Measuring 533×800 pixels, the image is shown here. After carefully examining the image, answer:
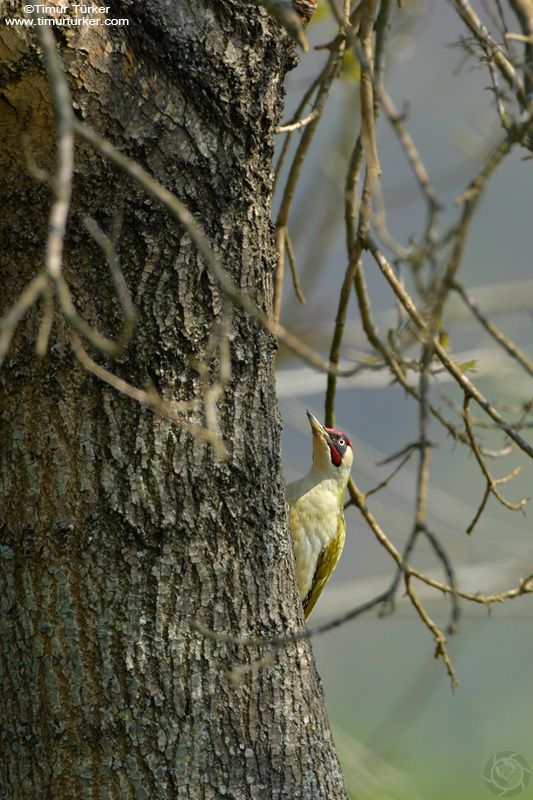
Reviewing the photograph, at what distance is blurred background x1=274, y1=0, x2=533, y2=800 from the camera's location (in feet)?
14.1

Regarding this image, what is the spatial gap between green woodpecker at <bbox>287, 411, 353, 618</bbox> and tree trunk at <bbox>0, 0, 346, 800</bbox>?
7.41ft

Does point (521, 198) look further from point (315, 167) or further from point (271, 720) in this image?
point (271, 720)

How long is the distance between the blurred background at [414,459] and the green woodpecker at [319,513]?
252 mm

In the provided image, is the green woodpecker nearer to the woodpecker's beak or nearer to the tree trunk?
the woodpecker's beak

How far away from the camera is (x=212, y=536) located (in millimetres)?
2131

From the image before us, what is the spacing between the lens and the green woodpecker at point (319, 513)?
4445 millimetres

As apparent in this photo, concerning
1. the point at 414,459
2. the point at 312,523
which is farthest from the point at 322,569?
the point at 414,459

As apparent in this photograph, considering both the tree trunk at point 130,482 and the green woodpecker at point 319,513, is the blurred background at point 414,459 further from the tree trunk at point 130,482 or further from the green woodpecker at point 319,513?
the tree trunk at point 130,482

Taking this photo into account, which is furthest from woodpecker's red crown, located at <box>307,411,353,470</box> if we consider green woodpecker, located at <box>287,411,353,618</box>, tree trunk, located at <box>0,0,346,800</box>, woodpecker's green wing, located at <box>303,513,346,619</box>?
tree trunk, located at <box>0,0,346,800</box>

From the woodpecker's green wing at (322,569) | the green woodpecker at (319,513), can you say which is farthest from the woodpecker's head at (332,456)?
the woodpecker's green wing at (322,569)

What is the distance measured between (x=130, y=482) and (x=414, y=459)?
3842mm

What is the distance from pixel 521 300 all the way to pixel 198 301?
2768 millimetres

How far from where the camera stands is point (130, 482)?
206 centimetres

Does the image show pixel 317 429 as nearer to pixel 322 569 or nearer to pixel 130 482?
pixel 322 569
